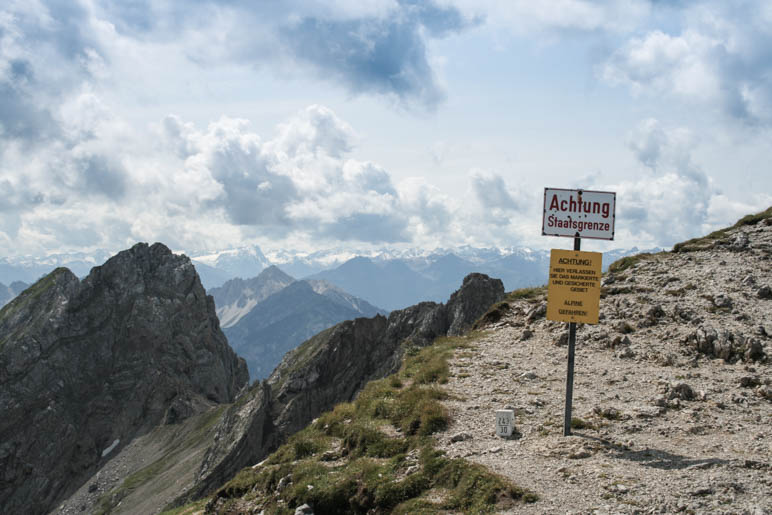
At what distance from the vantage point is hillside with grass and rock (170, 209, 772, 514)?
1141 cm

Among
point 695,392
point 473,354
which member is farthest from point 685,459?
point 473,354

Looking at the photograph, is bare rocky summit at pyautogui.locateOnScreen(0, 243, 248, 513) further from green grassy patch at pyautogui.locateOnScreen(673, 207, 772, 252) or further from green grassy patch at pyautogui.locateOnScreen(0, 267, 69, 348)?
green grassy patch at pyautogui.locateOnScreen(673, 207, 772, 252)

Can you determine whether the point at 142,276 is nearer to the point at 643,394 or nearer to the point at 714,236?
the point at 714,236

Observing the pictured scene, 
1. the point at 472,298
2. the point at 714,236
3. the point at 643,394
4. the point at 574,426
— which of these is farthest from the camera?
the point at 472,298

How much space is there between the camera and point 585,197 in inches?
603

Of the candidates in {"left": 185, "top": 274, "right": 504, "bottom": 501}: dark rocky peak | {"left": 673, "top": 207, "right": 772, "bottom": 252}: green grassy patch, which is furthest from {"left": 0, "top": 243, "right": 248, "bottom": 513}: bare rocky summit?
{"left": 673, "top": 207, "right": 772, "bottom": 252}: green grassy patch

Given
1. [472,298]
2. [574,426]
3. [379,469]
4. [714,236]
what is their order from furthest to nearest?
[472,298] → [714,236] → [574,426] → [379,469]

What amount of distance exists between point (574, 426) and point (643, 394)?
4155mm

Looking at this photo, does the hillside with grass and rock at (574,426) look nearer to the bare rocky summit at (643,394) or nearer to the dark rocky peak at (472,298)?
the bare rocky summit at (643,394)

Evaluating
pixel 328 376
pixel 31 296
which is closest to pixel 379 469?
pixel 328 376

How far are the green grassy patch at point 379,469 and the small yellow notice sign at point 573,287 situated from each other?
17.0ft

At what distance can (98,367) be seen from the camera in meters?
168

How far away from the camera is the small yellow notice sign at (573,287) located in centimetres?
1492

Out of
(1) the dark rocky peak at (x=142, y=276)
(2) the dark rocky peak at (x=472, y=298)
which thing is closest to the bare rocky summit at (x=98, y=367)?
(1) the dark rocky peak at (x=142, y=276)
